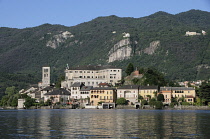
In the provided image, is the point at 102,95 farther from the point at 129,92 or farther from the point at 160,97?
the point at 160,97

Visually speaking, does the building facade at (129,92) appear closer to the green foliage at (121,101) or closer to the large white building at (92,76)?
the green foliage at (121,101)

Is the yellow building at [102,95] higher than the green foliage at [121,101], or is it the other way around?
the yellow building at [102,95]

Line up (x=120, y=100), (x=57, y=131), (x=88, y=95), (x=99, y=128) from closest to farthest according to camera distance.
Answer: (x=57, y=131)
(x=99, y=128)
(x=120, y=100)
(x=88, y=95)

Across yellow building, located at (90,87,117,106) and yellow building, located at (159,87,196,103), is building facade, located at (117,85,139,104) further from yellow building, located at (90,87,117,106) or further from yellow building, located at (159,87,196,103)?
yellow building, located at (159,87,196,103)

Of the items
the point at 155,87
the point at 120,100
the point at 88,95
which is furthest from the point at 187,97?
the point at 88,95

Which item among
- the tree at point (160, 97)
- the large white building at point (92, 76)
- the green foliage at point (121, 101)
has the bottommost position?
the green foliage at point (121, 101)

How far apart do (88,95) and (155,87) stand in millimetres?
22841

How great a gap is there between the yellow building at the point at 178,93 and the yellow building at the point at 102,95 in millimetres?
13901

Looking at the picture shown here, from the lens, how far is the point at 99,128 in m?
58.6

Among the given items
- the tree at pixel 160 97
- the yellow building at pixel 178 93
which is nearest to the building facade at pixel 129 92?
the yellow building at pixel 178 93

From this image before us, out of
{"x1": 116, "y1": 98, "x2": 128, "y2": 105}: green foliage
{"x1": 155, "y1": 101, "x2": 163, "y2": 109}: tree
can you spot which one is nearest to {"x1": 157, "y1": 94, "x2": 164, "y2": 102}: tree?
{"x1": 155, "y1": 101, "x2": 163, "y2": 109}: tree

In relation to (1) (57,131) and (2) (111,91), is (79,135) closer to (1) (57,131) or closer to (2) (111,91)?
(1) (57,131)

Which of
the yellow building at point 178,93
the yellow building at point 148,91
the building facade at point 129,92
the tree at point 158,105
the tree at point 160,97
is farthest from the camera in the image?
the building facade at point 129,92

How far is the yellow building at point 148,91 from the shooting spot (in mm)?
148750
